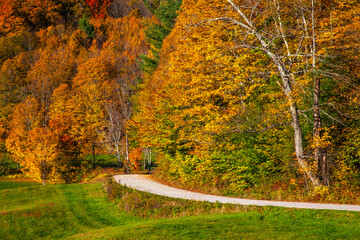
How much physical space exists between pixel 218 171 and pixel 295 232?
28.4 ft

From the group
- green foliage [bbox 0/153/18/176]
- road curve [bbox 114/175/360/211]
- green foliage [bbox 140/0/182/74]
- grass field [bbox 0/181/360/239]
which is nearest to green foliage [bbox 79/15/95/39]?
green foliage [bbox 0/153/18/176]

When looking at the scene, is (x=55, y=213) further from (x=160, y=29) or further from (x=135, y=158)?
(x=160, y=29)

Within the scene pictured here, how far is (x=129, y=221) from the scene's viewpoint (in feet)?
47.1

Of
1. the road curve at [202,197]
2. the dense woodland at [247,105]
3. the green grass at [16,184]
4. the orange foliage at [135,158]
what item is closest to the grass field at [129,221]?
the road curve at [202,197]

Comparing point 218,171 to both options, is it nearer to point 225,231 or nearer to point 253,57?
point 253,57

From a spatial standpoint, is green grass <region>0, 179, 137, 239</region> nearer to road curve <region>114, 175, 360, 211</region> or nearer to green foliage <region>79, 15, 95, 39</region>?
road curve <region>114, 175, 360, 211</region>

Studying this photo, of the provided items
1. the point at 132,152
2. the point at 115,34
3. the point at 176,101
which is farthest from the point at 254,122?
the point at 115,34

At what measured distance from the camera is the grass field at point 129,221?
9133 millimetres

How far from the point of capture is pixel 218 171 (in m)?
17.6

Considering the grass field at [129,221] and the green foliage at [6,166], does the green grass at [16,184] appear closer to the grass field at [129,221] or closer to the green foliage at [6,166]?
the green foliage at [6,166]

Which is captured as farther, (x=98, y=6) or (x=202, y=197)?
(x=98, y=6)

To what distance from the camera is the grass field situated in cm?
913

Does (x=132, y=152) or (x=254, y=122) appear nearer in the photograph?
(x=254, y=122)

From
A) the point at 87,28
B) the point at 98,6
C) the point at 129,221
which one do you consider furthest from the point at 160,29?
the point at 98,6
